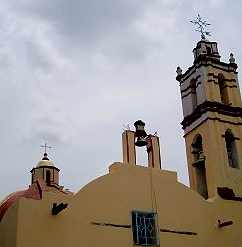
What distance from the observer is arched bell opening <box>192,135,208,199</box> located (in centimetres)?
1576

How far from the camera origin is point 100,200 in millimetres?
12344

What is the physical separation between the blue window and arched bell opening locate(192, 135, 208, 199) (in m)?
3.19

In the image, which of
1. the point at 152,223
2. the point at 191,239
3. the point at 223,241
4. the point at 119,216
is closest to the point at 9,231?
the point at 119,216

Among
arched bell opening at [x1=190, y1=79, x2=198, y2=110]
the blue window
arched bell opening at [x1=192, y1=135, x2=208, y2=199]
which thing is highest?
arched bell opening at [x1=190, y1=79, x2=198, y2=110]

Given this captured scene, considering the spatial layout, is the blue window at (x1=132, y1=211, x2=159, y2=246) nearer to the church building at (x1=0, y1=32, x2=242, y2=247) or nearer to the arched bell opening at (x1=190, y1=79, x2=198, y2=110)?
the church building at (x1=0, y1=32, x2=242, y2=247)

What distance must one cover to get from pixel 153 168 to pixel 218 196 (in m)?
2.20

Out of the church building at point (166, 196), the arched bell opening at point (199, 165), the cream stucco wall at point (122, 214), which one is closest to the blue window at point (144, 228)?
the church building at point (166, 196)

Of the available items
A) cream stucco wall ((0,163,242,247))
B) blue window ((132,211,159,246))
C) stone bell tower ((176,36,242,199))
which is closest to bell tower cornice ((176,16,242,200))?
stone bell tower ((176,36,242,199))

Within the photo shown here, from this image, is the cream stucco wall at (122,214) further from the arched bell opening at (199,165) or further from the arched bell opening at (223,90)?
the arched bell opening at (223,90)

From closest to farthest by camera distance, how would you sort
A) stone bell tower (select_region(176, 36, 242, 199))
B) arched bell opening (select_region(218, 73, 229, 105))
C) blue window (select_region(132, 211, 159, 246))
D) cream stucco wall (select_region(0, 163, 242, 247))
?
cream stucco wall (select_region(0, 163, 242, 247)), blue window (select_region(132, 211, 159, 246)), stone bell tower (select_region(176, 36, 242, 199)), arched bell opening (select_region(218, 73, 229, 105))

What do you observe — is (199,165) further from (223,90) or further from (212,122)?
Result: (223,90)

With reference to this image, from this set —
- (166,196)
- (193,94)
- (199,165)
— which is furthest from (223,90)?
(166,196)

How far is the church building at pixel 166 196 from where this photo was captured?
11.5 metres

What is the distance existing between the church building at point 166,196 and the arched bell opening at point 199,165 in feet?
0.10
